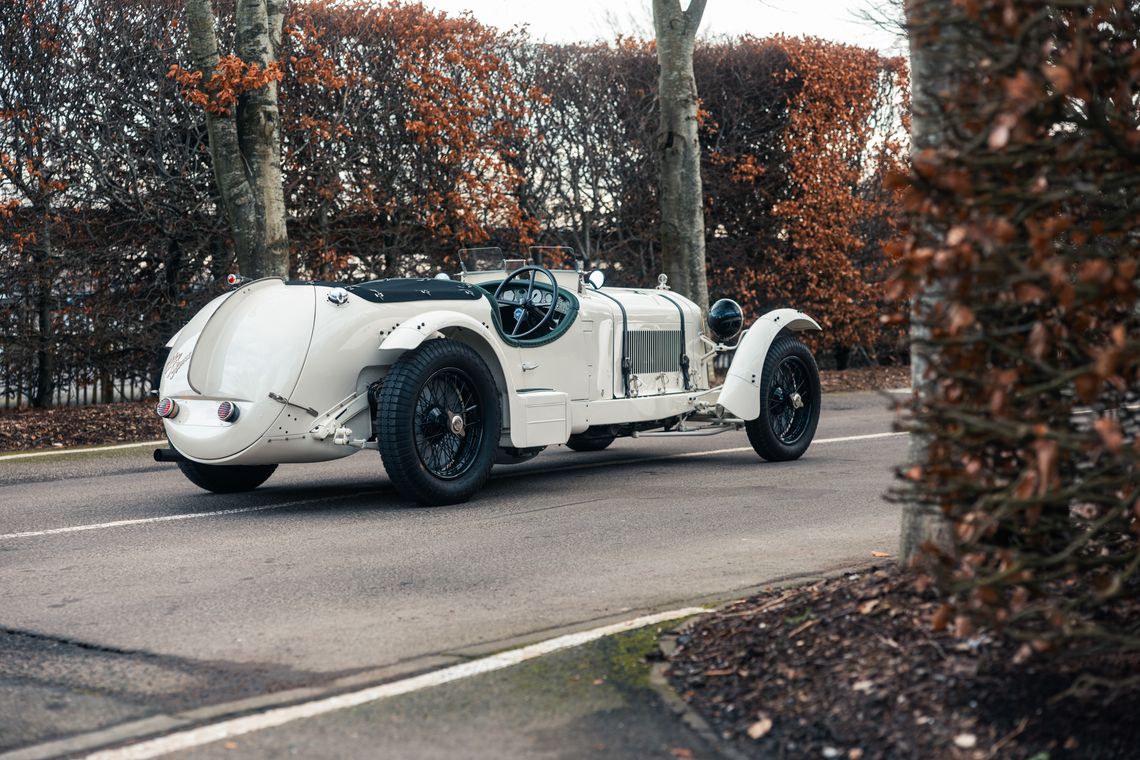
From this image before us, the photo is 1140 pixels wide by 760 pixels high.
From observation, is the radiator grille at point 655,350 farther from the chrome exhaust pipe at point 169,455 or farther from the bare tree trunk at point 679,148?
the bare tree trunk at point 679,148

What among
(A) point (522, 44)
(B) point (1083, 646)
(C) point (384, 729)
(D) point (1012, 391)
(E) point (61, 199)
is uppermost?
(A) point (522, 44)

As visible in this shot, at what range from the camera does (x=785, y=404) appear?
34.4ft

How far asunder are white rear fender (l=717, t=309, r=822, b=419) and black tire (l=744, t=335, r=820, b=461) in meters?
0.07

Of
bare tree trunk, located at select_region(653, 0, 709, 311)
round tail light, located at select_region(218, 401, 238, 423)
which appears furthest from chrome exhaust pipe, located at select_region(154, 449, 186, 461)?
bare tree trunk, located at select_region(653, 0, 709, 311)

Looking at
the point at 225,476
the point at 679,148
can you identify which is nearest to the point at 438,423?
the point at 225,476

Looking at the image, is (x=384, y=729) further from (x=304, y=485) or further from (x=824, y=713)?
(x=304, y=485)

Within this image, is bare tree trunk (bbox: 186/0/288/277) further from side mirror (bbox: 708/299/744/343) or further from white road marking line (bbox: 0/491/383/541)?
white road marking line (bbox: 0/491/383/541)

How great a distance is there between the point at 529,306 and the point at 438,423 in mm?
1724

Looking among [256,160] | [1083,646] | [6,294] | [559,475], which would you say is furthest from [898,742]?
[6,294]

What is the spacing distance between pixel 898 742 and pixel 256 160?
11.1m

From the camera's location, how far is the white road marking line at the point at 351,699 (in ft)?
12.1

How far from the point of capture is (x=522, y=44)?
1738 cm

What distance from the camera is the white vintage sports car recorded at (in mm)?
7824

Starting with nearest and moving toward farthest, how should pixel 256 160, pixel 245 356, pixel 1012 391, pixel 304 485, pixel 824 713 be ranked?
pixel 1012 391
pixel 824 713
pixel 245 356
pixel 304 485
pixel 256 160
